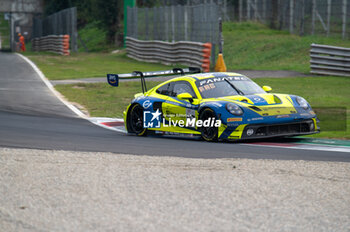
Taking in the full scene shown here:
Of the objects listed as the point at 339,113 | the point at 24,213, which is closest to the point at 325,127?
the point at 339,113

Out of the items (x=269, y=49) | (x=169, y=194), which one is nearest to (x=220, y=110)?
(x=169, y=194)

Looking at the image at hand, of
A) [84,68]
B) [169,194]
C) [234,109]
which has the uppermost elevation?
[234,109]

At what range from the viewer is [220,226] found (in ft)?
18.3

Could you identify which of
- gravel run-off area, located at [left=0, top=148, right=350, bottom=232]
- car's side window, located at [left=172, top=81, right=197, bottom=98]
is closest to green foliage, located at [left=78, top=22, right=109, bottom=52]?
car's side window, located at [left=172, top=81, right=197, bottom=98]

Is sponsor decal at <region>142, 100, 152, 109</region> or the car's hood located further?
sponsor decal at <region>142, 100, 152, 109</region>

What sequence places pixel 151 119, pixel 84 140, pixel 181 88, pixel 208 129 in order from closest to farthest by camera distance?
pixel 208 129
pixel 84 140
pixel 181 88
pixel 151 119

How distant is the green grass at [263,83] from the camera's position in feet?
54.0

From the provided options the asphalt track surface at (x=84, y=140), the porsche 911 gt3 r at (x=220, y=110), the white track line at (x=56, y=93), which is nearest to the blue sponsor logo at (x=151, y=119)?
the porsche 911 gt3 r at (x=220, y=110)

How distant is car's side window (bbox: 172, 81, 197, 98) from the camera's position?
11.8 m

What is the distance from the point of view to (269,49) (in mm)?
31734

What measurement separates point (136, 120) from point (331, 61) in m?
12.4

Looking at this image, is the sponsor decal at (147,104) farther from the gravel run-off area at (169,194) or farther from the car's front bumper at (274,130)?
the gravel run-off area at (169,194)

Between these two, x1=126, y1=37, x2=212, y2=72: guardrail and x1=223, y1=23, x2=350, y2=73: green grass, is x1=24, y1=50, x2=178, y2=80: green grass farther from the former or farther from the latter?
x1=223, y1=23, x2=350, y2=73: green grass

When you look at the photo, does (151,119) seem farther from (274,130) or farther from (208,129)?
(274,130)
